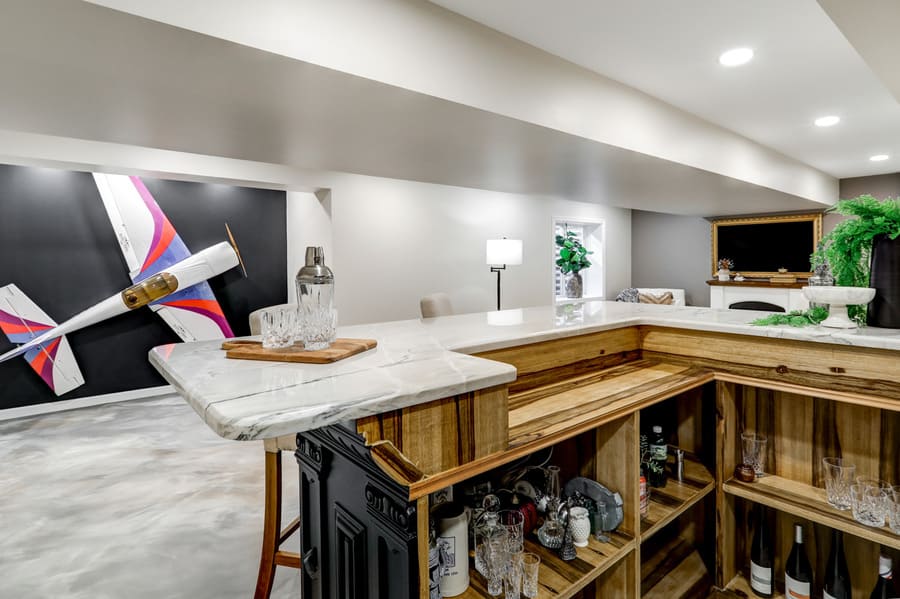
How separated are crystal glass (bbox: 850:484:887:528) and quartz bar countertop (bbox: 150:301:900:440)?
44cm

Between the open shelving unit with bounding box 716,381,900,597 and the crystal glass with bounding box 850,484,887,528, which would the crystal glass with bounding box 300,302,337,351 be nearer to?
the open shelving unit with bounding box 716,381,900,597

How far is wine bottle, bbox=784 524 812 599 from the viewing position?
5.26ft

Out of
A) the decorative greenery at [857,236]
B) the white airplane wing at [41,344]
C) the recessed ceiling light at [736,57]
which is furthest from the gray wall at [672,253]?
the white airplane wing at [41,344]

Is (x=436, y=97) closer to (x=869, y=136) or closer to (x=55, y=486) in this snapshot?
(x=55, y=486)

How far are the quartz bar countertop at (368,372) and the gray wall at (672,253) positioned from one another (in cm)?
654

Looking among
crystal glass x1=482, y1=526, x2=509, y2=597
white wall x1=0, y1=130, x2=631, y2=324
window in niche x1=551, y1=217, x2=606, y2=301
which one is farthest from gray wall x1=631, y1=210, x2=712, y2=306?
crystal glass x1=482, y1=526, x2=509, y2=597

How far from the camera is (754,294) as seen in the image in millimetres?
6840

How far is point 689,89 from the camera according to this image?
293 centimetres

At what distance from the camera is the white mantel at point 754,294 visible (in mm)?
6480

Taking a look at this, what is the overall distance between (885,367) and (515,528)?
4.00 ft

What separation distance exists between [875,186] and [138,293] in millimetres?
8658

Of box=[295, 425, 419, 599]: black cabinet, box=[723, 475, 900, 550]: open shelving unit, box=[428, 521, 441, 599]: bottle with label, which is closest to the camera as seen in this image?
box=[295, 425, 419, 599]: black cabinet

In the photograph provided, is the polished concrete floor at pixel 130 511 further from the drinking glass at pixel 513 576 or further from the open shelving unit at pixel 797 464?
the open shelving unit at pixel 797 464

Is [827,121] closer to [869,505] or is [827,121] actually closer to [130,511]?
[869,505]
